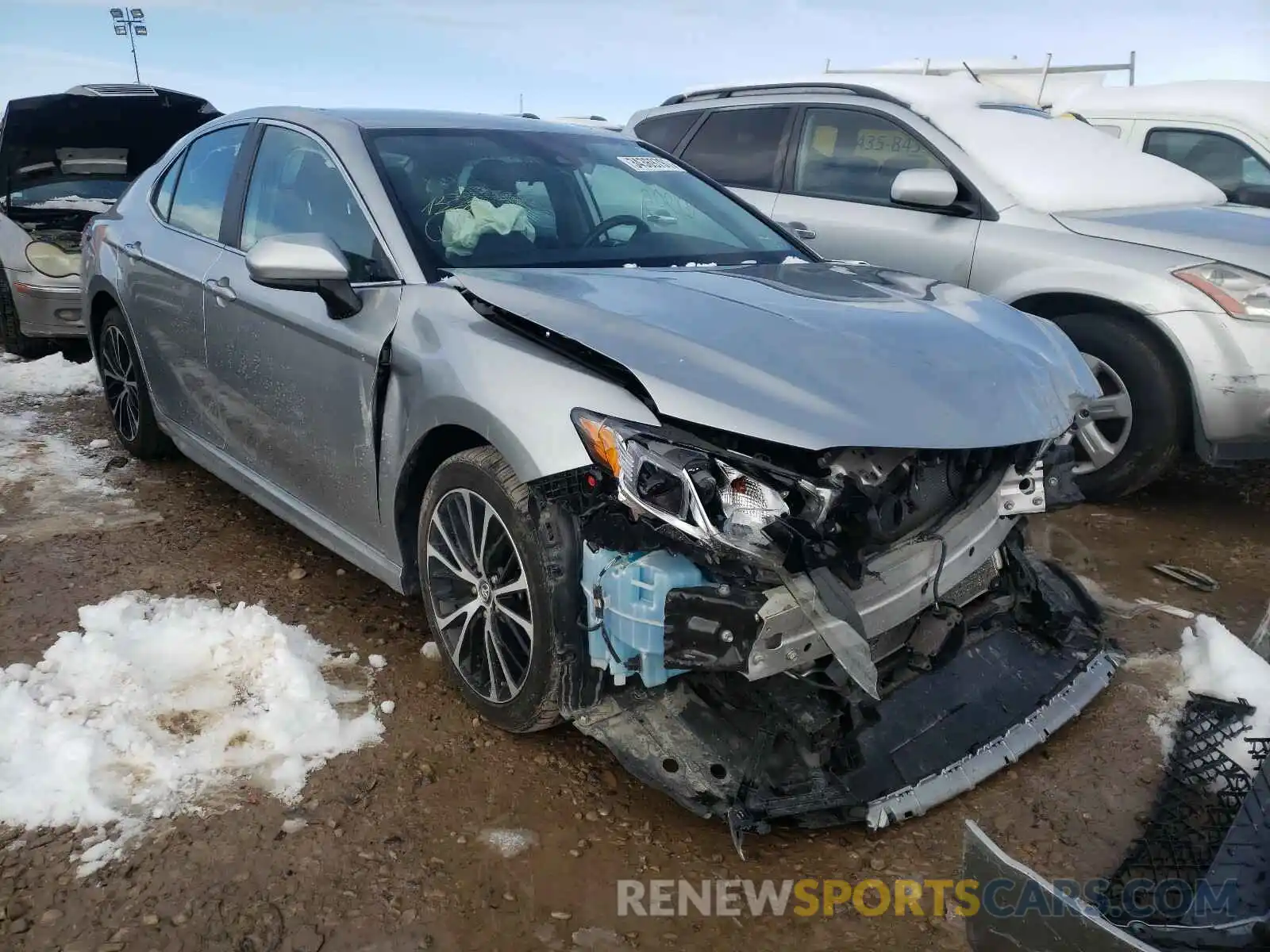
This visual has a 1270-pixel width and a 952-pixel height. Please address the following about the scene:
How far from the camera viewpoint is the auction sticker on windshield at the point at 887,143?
5086 mm

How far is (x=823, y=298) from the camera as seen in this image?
107 inches

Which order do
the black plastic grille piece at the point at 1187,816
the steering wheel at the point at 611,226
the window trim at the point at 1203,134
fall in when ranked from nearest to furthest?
the black plastic grille piece at the point at 1187,816, the steering wheel at the point at 611,226, the window trim at the point at 1203,134

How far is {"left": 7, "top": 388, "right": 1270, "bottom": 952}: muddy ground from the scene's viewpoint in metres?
2.10

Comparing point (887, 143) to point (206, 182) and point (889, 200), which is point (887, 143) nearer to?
point (889, 200)

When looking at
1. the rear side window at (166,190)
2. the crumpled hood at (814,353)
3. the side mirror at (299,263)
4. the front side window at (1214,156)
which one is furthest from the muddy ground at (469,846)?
the front side window at (1214,156)

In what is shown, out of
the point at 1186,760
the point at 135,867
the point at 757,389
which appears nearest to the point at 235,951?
the point at 135,867

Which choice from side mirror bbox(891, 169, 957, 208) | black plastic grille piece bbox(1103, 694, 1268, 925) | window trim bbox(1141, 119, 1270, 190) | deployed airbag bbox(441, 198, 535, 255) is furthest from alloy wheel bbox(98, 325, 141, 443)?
window trim bbox(1141, 119, 1270, 190)

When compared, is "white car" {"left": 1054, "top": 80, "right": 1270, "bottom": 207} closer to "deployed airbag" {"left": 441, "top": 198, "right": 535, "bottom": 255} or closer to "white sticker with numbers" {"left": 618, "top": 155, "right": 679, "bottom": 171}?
"white sticker with numbers" {"left": 618, "top": 155, "right": 679, "bottom": 171}

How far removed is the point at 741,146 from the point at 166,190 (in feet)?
10.7

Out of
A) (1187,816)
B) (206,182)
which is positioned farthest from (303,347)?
(1187,816)

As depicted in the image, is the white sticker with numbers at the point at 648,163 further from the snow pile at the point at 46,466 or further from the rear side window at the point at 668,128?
the snow pile at the point at 46,466

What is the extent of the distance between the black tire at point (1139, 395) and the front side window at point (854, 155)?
4.12 ft

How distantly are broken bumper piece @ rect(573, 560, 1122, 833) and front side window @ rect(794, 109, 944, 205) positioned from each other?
3308 millimetres

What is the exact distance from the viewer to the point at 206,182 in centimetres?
399
